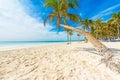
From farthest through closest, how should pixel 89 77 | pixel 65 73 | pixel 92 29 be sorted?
pixel 92 29
pixel 65 73
pixel 89 77

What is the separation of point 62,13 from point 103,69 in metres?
6.78

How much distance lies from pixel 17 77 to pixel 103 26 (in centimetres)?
4270

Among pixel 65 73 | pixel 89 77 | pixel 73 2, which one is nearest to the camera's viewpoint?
pixel 89 77

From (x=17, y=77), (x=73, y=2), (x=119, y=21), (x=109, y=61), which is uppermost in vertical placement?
(x=119, y=21)

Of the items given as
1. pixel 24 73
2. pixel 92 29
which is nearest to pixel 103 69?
pixel 24 73

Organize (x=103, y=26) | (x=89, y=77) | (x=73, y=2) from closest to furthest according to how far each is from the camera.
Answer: (x=89, y=77) → (x=73, y=2) → (x=103, y=26)

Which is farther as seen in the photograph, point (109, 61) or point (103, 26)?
point (103, 26)

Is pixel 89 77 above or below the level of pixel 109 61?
below

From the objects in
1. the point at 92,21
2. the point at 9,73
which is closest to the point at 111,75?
the point at 9,73

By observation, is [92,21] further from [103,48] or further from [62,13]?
[103,48]

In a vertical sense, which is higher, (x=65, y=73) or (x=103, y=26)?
(x=103, y=26)

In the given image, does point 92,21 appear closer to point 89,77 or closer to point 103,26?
point 103,26

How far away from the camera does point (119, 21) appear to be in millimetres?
39000

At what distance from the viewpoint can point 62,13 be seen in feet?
34.3
